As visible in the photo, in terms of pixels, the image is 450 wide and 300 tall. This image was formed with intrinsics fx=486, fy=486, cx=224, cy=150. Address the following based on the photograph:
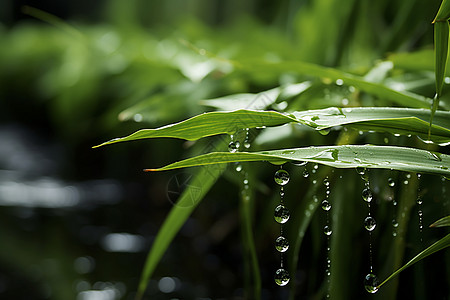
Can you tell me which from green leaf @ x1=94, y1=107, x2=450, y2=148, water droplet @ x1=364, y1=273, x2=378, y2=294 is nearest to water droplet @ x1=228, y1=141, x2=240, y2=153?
green leaf @ x1=94, y1=107, x2=450, y2=148

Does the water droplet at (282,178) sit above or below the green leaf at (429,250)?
above

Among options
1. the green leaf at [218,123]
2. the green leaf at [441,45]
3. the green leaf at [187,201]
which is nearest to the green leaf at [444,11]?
the green leaf at [441,45]

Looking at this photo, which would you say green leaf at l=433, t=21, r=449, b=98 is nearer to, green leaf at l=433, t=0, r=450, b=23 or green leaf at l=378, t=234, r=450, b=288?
green leaf at l=433, t=0, r=450, b=23

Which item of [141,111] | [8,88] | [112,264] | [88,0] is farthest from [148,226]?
[88,0]

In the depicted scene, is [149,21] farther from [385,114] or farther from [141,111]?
[385,114]

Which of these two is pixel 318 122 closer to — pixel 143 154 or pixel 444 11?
pixel 444 11

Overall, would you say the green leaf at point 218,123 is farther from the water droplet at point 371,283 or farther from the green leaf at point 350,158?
the water droplet at point 371,283

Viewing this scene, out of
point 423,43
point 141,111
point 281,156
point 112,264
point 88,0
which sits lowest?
point 281,156
